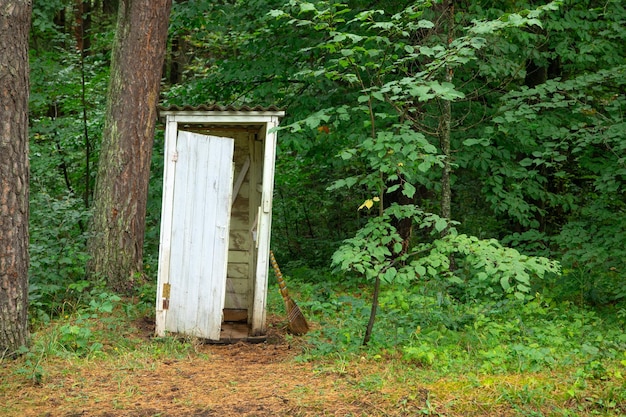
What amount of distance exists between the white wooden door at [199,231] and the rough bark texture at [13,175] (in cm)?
159

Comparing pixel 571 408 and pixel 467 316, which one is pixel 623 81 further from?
pixel 571 408

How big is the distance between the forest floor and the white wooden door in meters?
0.75

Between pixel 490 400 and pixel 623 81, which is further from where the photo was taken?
pixel 623 81

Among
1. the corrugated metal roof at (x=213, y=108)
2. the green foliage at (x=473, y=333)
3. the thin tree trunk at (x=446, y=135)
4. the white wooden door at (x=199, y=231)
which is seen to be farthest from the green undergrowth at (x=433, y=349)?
the corrugated metal roof at (x=213, y=108)

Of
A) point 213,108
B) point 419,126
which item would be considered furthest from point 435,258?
point 419,126

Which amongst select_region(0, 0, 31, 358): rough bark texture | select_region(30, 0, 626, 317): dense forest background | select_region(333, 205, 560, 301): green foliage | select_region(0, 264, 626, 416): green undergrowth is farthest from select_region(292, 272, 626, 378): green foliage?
select_region(0, 0, 31, 358): rough bark texture

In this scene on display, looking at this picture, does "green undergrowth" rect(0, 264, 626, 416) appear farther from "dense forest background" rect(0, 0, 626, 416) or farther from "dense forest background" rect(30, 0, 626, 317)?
"dense forest background" rect(30, 0, 626, 317)

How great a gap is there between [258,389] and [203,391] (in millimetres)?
421

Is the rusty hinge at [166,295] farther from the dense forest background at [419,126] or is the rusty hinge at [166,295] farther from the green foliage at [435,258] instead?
the green foliage at [435,258]

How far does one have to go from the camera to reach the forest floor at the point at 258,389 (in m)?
4.34

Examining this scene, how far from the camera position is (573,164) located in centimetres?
1083

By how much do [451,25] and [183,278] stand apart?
177 inches

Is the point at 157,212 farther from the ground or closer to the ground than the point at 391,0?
closer to the ground

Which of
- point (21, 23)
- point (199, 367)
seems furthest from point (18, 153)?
point (199, 367)
